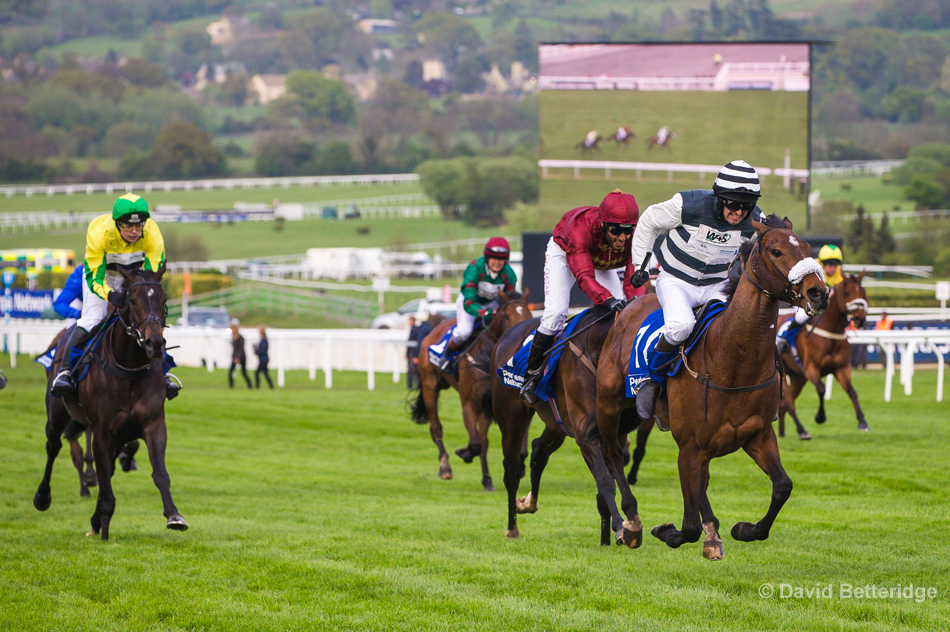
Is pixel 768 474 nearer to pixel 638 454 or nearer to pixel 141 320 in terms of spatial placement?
pixel 141 320

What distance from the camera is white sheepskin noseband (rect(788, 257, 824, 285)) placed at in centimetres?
535

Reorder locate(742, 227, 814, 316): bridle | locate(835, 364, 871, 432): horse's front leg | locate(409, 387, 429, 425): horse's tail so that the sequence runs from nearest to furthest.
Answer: locate(742, 227, 814, 316): bridle, locate(409, 387, 429, 425): horse's tail, locate(835, 364, 871, 432): horse's front leg

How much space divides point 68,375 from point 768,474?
496 cm

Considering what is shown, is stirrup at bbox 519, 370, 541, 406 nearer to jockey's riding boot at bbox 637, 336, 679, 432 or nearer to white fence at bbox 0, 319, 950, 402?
jockey's riding boot at bbox 637, 336, 679, 432

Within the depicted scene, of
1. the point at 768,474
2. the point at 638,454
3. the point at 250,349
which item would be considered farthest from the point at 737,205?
the point at 250,349

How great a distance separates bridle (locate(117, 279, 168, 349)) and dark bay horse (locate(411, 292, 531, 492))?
2.71 m

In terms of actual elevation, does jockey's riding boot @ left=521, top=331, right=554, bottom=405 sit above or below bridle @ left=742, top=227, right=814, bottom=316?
below

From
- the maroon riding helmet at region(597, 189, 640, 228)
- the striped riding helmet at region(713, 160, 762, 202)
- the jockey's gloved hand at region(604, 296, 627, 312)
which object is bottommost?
the jockey's gloved hand at region(604, 296, 627, 312)

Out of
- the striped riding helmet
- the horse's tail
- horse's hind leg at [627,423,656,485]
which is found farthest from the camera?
the horse's tail

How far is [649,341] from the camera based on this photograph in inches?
250

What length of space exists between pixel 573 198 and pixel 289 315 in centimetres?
1936

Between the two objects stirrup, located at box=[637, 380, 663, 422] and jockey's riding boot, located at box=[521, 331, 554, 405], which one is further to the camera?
jockey's riding boot, located at box=[521, 331, 554, 405]

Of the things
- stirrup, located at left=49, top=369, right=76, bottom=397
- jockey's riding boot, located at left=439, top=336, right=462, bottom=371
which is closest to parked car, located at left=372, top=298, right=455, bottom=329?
jockey's riding boot, located at left=439, top=336, right=462, bottom=371

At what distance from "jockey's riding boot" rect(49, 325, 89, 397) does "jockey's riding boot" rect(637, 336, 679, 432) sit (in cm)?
412
